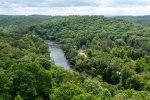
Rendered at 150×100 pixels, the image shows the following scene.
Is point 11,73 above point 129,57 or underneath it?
above

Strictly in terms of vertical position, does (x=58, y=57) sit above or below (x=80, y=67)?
below

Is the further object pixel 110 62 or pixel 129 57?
pixel 129 57

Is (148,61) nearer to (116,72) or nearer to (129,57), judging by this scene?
(129,57)

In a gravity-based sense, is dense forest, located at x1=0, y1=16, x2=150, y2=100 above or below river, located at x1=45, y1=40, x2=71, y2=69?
above

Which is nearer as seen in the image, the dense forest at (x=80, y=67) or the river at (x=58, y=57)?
the dense forest at (x=80, y=67)

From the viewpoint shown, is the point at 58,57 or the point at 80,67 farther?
the point at 58,57

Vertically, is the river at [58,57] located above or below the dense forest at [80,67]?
below

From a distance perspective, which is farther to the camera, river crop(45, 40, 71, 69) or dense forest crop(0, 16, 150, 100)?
river crop(45, 40, 71, 69)

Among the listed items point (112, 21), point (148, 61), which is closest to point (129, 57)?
point (148, 61)
